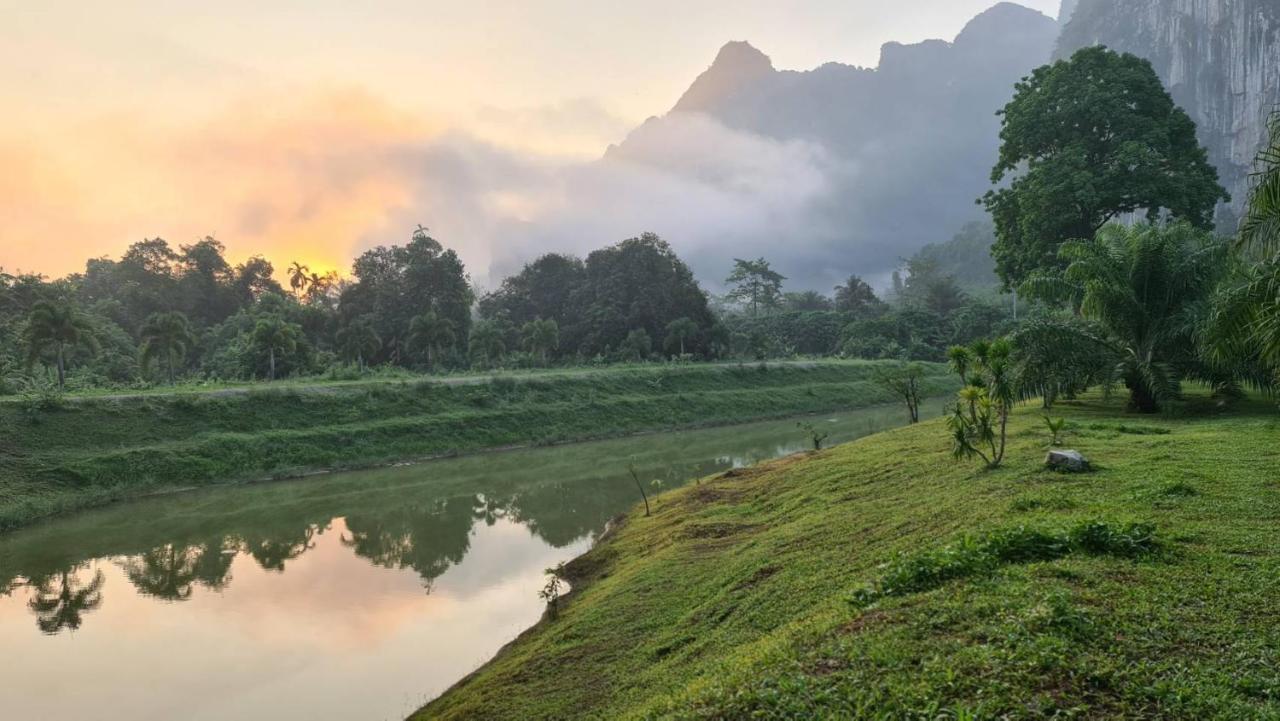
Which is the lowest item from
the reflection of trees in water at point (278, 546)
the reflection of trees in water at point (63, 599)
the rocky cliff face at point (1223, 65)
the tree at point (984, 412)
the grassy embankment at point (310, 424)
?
the reflection of trees in water at point (63, 599)

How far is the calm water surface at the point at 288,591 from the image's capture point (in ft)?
30.1

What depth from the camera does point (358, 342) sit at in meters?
47.3

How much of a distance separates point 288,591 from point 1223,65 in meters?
127

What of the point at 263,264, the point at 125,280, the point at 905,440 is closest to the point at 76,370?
the point at 125,280

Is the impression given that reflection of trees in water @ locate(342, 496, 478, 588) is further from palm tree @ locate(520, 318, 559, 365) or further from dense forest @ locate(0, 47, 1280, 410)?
palm tree @ locate(520, 318, 559, 365)

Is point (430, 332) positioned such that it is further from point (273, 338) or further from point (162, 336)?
point (162, 336)

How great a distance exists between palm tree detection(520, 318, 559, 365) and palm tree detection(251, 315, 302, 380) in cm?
1893

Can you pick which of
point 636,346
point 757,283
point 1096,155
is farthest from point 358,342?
point 757,283

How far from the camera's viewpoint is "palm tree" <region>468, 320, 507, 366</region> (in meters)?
52.6

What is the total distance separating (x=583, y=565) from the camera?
12648mm

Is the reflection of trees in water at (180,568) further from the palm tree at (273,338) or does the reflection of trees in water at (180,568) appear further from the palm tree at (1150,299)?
the palm tree at (273,338)

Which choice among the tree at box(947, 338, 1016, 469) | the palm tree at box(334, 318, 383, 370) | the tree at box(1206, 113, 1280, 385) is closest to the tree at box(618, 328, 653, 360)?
the palm tree at box(334, 318, 383, 370)

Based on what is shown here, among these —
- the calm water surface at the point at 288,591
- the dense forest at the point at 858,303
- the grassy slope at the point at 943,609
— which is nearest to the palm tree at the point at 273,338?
the dense forest at the point at 858,303

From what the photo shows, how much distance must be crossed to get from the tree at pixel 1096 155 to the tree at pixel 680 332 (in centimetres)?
3228
